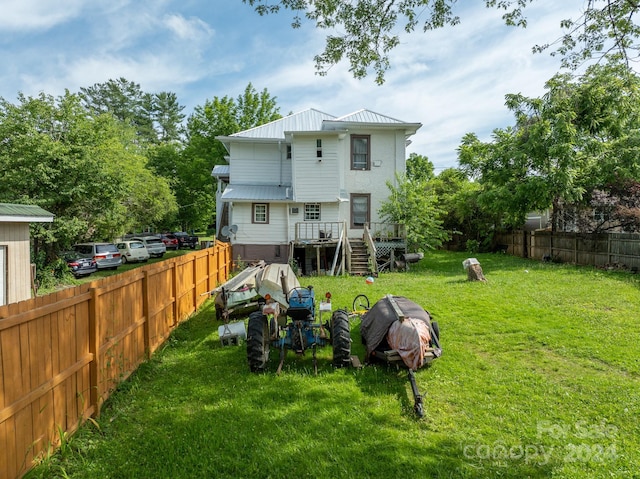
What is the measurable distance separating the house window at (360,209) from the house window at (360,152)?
152 centimetres

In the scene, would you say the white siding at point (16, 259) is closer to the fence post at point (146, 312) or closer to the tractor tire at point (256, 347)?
the fence post at point (146, 312)

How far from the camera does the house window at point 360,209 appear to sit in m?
18.9

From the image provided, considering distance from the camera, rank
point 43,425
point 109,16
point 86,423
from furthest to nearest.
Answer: point 109,16, point 86,423, point 43,425

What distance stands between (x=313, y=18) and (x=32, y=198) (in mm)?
17975

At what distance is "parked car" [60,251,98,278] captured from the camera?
17609 mm

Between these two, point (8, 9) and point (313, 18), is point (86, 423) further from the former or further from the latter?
point (8, 9)

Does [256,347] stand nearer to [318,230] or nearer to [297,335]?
[297,335]

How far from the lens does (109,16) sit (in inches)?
344

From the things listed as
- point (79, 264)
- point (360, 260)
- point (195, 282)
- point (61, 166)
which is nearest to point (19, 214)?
point (195, 282)

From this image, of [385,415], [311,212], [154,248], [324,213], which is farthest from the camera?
[154,248]

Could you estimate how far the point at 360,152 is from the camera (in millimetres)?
18891

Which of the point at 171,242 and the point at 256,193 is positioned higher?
the point at 256,193

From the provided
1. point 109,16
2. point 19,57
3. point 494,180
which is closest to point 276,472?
point 109,16

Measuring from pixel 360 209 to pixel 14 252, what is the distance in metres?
→ 14.0
